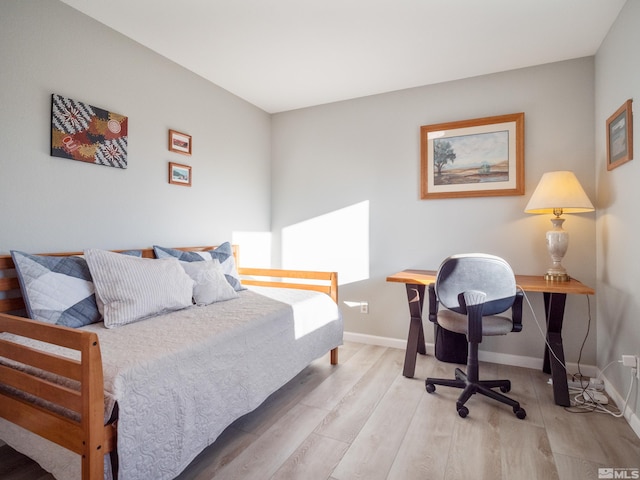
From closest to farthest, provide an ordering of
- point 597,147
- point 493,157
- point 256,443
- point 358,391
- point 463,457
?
point 463,457 < point 256,443 < point 358,391 < point 597,147 < point 493,157

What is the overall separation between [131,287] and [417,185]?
7.85ft

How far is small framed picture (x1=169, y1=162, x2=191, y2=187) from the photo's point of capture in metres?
2.68

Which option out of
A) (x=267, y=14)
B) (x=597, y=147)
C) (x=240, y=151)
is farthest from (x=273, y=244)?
(x=597, y=147)

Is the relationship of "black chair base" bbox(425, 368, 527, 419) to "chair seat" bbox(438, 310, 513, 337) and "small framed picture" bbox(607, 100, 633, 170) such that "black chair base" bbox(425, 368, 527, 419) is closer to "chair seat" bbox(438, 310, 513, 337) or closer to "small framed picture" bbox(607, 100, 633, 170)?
"chair seat" bbox(438, 310, 513, 337)

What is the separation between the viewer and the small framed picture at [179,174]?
2.68 metres

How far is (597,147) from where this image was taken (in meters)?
2.50

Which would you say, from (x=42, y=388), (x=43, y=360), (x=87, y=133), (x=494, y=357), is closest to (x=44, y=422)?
(x=42, y=388)

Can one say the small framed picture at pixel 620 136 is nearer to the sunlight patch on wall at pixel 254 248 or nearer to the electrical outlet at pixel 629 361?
the electrical outlet at pixel 629 361

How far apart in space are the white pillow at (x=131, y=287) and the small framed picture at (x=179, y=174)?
35.0 inches

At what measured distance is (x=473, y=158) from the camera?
290 cm

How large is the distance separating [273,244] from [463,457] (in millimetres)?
2692

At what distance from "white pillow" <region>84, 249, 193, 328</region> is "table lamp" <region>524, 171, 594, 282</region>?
7.98 feet

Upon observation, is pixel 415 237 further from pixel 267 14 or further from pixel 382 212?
pixel 267 14

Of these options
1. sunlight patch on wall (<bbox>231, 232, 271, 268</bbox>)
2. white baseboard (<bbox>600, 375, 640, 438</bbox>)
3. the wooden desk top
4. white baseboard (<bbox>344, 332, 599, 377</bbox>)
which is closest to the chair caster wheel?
white baseboard (<bbox>600, 375, 640, 438</bbox>)
